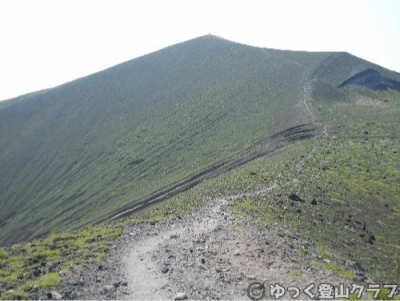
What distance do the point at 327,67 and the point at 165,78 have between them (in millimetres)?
64324

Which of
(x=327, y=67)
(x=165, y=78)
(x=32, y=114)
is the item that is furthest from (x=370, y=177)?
(x=32, y=114)

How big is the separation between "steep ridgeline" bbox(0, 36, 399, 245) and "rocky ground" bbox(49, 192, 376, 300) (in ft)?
138

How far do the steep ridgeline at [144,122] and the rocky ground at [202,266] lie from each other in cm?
4192

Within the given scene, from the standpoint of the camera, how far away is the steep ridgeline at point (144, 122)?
81.6m

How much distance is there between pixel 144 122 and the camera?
121 m

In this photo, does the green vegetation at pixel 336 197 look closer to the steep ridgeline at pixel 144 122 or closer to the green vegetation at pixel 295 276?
the green vegetation at pixel 295 276

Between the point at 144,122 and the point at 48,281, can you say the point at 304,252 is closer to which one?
the point at 48,281

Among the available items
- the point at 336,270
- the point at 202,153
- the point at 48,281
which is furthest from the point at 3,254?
the point at 202,153

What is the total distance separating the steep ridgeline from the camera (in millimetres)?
81625

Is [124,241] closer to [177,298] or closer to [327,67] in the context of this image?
[177,298]

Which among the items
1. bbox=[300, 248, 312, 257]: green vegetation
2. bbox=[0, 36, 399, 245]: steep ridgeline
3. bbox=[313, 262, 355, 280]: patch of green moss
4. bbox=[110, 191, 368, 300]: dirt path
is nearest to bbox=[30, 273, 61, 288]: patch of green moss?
bbox=[110, 191, 368, 300]: dirt path

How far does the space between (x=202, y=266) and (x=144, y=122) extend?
105 meters

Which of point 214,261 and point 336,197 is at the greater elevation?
point 214,261

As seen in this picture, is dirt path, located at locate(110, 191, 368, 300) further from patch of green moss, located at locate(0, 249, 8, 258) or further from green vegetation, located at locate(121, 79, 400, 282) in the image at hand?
patch of green moss, located at locate(0, 249, 8, 258)
